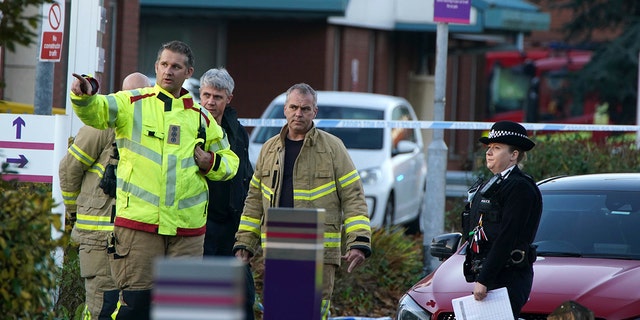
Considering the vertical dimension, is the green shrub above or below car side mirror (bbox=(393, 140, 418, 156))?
below

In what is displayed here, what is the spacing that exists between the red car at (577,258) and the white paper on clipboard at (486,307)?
42cm

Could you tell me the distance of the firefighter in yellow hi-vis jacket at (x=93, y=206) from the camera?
8.06m

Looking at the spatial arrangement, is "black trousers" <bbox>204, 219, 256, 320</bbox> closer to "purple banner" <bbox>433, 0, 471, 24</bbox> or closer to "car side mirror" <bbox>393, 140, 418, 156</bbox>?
"purple banner" <bbox>433, 0, 471, 24</bbox>

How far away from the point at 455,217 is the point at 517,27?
47.9ft

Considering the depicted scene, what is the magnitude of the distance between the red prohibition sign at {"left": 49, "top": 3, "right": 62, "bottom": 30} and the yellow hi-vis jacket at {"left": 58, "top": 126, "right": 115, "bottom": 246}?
143cm

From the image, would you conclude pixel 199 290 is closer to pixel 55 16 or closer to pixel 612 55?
pixel 55 16

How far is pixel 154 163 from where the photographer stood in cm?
717

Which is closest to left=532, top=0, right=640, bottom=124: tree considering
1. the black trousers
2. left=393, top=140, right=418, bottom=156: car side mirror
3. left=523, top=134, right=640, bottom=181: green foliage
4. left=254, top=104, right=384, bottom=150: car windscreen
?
left=254, top=104, right=384, bottom=150: car windscreen

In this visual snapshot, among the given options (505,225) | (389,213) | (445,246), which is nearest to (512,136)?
(505,225)

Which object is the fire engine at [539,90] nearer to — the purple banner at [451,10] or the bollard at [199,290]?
the purple banner at [451,10]

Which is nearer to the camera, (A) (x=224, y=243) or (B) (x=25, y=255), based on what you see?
(B) (x=25, y=255)

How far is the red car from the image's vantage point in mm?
7527

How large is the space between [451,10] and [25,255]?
7.68 metres

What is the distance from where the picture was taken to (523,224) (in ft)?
23.5
